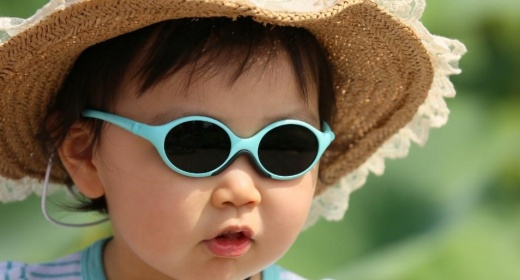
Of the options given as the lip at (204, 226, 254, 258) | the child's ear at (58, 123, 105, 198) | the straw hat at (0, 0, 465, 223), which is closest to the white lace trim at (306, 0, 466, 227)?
the straw hat at (0, 0, 465, 223)

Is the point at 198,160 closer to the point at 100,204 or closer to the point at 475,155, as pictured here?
the point at 100,204

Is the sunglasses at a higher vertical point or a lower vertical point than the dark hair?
lower

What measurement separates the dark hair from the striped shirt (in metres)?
0.28

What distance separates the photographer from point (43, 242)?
9.39ft

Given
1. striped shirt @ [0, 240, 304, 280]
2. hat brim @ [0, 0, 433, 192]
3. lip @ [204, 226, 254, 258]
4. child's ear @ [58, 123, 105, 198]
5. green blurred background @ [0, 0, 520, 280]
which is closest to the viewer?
hat brim @ [0, 0, 433, 192]

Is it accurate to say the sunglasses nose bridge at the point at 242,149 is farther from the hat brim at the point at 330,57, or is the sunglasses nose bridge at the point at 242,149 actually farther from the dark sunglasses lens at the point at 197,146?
the hat brim at the point at 330,57

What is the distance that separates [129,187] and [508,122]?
1.74 m

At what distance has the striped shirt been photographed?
205cm

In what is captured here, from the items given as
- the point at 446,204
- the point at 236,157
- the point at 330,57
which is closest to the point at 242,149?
the point at 236,157

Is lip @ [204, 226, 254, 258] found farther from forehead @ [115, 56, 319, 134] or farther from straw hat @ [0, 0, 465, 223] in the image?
straw hat @ [0, 0, 465, 223]

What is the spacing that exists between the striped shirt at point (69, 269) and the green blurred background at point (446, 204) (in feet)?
2.36

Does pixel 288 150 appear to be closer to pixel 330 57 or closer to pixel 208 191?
pixel 208 191

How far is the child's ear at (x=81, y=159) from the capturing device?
1918 millimetres

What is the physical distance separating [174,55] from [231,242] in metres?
0.34
